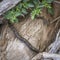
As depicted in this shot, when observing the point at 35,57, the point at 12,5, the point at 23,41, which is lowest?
the point at 35,57

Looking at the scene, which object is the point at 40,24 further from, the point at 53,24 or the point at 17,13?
the point at 17,13

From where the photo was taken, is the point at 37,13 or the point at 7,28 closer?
the point at 37,13

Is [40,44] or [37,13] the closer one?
[37,13]

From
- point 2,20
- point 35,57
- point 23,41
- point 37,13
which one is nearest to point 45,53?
point 35,57

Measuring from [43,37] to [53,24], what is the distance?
0.47ft

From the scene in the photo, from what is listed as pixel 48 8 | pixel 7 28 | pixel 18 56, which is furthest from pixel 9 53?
pixel 48 8

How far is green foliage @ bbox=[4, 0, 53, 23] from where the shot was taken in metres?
1.69

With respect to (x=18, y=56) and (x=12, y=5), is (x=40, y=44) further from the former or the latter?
(x=12, y=5)

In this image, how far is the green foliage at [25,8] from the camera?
5.53 feet

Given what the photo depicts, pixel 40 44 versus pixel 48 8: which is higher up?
pixel 48 8

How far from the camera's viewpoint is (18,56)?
1786 mm

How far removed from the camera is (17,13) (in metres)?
1.69

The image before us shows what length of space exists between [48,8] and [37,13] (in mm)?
132

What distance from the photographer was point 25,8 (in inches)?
68.2
